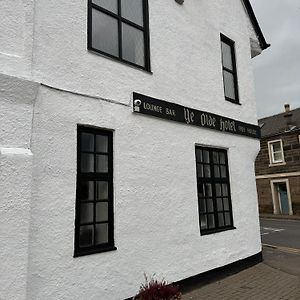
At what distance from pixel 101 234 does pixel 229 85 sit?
564cm

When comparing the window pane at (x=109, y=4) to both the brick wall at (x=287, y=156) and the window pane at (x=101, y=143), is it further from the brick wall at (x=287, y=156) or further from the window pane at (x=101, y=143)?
the brick wall at (x=287, y=156)

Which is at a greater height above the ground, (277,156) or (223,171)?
(277,156)

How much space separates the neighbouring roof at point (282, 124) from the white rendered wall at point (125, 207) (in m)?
17.6

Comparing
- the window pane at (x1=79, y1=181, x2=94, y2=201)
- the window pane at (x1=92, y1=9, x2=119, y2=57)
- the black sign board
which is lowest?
the window pane at (x1=79, y1=181, x2=94, y2=201)

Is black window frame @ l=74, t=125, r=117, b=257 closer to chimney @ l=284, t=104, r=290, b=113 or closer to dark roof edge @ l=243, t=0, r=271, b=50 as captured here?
dark roof edge @ l=243, t=0, r=271, b=50

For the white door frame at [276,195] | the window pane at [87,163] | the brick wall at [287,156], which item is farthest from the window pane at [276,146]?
the window pane at [87,163]

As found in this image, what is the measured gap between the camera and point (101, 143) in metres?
5.32

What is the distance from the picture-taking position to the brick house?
21891 mm

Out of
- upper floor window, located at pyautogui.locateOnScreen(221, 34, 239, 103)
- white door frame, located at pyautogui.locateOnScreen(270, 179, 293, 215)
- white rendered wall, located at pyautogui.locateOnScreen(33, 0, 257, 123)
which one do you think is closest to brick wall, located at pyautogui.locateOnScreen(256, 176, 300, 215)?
white door frame, located at pyautogui.locateOnScreen(270, 179, 293, 215)

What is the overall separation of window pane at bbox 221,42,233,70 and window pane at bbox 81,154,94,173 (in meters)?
5.21

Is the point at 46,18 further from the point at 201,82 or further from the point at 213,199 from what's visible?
the point at 213,199

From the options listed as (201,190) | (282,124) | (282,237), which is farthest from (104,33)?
(282,124)

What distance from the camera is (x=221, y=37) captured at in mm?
8570

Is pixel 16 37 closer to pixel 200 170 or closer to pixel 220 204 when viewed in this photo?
→ pixel 200 170
